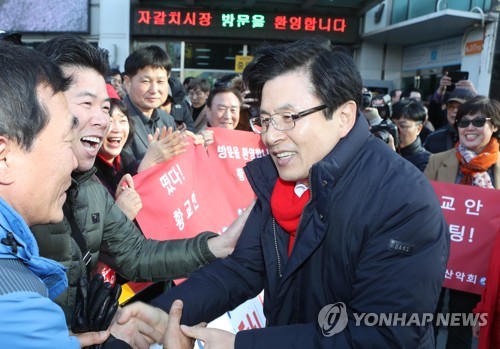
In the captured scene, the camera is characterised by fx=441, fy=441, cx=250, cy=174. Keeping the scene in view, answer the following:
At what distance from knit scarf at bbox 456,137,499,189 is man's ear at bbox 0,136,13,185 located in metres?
3.26

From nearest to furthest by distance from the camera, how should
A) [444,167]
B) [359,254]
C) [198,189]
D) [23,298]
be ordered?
[23,298] → [359,254] → [198,189] → [444,167]

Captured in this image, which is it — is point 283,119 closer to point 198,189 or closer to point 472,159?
point 198,189

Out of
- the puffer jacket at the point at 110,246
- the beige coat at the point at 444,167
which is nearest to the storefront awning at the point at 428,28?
the beige coat at the point at 444,167

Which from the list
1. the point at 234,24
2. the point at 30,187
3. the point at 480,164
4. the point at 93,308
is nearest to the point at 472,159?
the point at 480,164

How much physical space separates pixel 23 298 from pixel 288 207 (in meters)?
1.03

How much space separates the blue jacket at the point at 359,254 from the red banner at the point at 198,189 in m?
1.04

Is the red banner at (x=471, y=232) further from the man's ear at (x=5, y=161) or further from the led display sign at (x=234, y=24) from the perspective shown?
the led display sign at (x=234, y=24)

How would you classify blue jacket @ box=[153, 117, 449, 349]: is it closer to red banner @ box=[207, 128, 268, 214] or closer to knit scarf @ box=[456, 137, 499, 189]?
red banner @ box=[207, 128, 268, 214]

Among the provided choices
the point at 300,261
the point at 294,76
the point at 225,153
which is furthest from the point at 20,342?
the point at 225,153

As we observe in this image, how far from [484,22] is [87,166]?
1164 cm

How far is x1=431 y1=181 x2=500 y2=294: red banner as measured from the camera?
3.18m

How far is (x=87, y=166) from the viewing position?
2.06m

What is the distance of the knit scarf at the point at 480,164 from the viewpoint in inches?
133

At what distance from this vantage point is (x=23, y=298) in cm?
90
